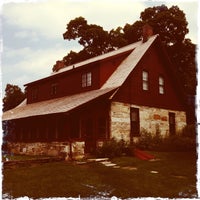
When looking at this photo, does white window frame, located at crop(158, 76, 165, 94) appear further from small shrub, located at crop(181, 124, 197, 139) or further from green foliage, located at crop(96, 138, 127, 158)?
green foliage, located at crop(96, 138, 127, 158)

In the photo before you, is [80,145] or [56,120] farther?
[56,120]

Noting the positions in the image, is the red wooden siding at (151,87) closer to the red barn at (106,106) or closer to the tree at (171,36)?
the red barn at (106,106)

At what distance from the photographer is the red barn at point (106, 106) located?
19641 millimetres

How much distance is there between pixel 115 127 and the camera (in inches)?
794

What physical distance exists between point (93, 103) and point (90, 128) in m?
2.09

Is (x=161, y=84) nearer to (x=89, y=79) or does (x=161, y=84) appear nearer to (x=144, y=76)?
(x=144, y=76)

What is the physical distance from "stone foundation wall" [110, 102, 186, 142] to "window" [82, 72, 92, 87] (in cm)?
404

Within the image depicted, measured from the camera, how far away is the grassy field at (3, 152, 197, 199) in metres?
9.55

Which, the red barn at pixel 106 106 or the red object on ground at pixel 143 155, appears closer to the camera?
the red object on ground at pixel 143 155

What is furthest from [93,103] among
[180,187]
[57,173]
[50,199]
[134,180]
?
[50,199]

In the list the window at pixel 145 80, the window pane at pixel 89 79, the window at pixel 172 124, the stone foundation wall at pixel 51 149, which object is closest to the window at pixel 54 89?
the window pane at pixel 89 79

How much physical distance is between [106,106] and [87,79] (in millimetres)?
4574

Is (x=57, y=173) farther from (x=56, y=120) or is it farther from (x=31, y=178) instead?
(x=56, y=120)

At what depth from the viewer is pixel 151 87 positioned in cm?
2356
